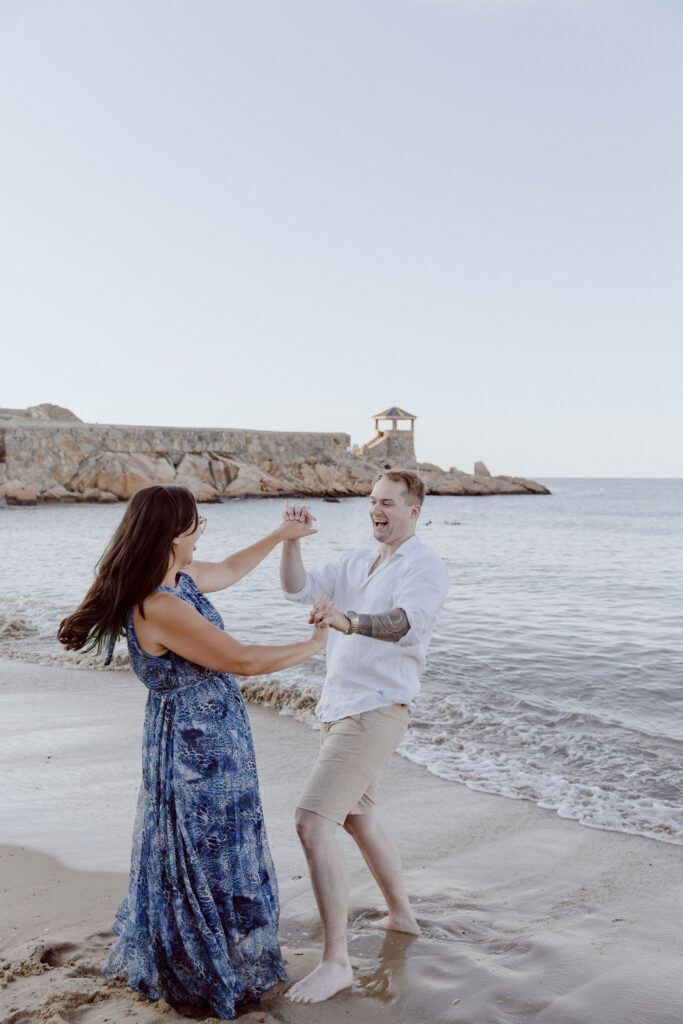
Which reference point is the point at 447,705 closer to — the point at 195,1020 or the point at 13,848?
the point at 13,848

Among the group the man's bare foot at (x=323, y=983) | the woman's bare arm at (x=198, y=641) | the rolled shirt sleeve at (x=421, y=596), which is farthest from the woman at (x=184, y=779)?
the rolled shirt sleeve at (x=421, y=596)

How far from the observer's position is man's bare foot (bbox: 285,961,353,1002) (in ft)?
8.61

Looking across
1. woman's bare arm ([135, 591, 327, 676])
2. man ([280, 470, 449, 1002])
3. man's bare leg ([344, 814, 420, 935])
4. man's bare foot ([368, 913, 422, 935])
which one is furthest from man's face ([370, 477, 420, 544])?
man's bare foot ([368, 913, 422, 935])

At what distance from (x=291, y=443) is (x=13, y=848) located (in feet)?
183

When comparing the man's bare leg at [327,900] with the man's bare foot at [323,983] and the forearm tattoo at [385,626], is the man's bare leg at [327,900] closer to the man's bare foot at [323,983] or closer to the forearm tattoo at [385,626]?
the man's bare foot at [323,983]

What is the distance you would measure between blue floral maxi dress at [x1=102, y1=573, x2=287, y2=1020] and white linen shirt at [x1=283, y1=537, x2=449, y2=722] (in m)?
0.49

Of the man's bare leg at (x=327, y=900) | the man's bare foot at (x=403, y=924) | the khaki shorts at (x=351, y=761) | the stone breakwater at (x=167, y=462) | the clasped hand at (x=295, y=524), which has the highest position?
the stone breakwater at (x=167, y=462)

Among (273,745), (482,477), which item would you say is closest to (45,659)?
(273,745)

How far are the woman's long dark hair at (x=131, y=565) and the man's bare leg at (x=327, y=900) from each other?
937 millimetres

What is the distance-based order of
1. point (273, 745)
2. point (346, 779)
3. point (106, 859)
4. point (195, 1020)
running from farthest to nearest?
1. point (273, 745)
2. point (106, 859)
3. point (346, 779)
4. point (195, 1020)

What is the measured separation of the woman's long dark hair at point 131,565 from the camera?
97.4 inches

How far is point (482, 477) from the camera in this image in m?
72.6

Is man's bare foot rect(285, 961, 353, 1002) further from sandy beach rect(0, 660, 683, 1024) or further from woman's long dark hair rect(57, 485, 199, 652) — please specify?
woman's long dark hair rect(57, 485, 199, 652)

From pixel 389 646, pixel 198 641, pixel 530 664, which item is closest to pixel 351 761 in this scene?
pixel 389 646
